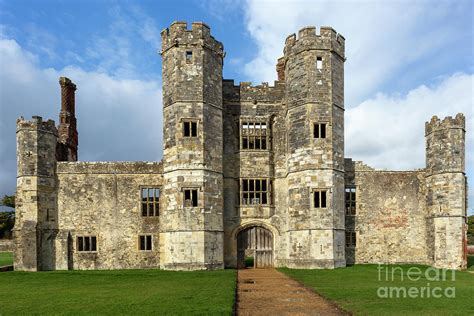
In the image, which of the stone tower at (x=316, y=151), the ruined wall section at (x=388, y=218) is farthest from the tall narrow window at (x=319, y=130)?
the ruined wall section at (x=388, y=218)

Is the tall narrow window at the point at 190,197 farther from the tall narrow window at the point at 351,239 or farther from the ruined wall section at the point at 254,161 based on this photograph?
the tall narrow window at the point at 351,239

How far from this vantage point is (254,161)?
2531 centimetres

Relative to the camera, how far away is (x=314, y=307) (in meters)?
11.7

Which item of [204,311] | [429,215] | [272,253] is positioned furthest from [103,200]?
[429,215]

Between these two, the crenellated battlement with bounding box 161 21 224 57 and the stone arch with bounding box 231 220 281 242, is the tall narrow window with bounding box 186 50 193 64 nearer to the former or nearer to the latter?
the crenellated battlement with bounding box 161 21 224 57

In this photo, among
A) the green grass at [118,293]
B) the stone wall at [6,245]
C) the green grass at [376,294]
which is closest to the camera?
the green grass at [376,294]

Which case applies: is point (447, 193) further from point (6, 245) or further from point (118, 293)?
point (6, 245)

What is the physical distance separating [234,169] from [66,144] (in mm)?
12534

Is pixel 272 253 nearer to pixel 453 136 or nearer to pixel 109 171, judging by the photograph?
pixel 109 171

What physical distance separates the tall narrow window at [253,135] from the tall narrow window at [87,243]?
→ 10.7 metres

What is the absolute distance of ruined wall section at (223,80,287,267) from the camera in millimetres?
24734

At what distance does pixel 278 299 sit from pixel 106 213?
1477cm

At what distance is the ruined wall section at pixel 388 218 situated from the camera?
1014 inches

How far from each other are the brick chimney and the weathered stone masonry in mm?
3614
